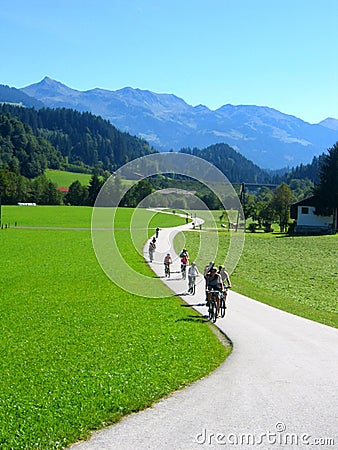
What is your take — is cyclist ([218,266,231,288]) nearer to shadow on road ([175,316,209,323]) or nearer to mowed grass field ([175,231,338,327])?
shadow on road ([175,316,209,323])

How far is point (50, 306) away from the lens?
971 inches

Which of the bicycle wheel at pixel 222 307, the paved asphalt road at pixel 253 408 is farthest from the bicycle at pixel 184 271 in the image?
the paved asphalt road at pixel 253 408

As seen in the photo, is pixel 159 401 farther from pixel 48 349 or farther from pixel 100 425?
pixel 48 349

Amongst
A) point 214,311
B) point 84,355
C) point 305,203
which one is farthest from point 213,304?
point 305,203

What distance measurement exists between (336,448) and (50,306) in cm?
1731

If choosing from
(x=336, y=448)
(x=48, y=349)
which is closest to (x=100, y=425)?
(x=336, y=448)

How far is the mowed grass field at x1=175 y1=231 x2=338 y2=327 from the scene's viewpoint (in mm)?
27781

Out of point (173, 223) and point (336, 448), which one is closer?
point (336, 448)

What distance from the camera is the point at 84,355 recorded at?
15.9 meters

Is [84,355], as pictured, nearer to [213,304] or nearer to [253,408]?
[253,408]
